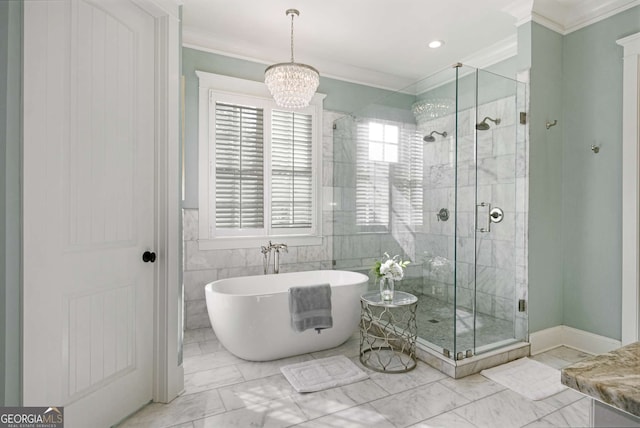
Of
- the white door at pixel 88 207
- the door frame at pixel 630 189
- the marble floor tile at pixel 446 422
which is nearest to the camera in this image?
the white door at pixel 88 207

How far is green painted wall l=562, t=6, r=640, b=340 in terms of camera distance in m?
2.74

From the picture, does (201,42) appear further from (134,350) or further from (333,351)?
(333,351)

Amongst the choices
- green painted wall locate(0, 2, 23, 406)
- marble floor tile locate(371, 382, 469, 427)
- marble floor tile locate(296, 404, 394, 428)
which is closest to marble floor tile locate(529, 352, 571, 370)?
marble floor tile locate(371, 382, 469, 427)

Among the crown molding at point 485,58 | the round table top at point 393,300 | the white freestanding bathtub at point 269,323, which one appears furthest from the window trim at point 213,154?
the crown molding at point 485,58

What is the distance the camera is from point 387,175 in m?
3.45

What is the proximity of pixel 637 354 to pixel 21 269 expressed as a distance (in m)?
2.04

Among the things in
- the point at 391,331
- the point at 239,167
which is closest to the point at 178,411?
the point at 391,331

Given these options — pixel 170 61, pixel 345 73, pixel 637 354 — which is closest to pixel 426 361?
pixel 637 354

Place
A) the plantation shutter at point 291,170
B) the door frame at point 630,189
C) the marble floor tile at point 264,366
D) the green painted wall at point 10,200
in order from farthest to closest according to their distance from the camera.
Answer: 1. the plantation shutter at point 291,170
2. the door frame at point 630,189
3. the marble floor tile at point 264,366
4. the green painted wall at point 10,200

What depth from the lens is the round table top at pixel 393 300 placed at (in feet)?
8.71

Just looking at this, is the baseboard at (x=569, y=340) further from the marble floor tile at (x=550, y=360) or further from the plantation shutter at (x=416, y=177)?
the plantation shutter at (x=416, y=177)

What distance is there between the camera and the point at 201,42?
3389 mm

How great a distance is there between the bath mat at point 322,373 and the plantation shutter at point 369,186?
4.64ft

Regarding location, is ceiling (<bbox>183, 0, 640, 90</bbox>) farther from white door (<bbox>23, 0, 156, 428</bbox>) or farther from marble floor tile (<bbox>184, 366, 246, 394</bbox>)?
marble floor tile (<bbox>184, 366, 246, 394</bbox>)
